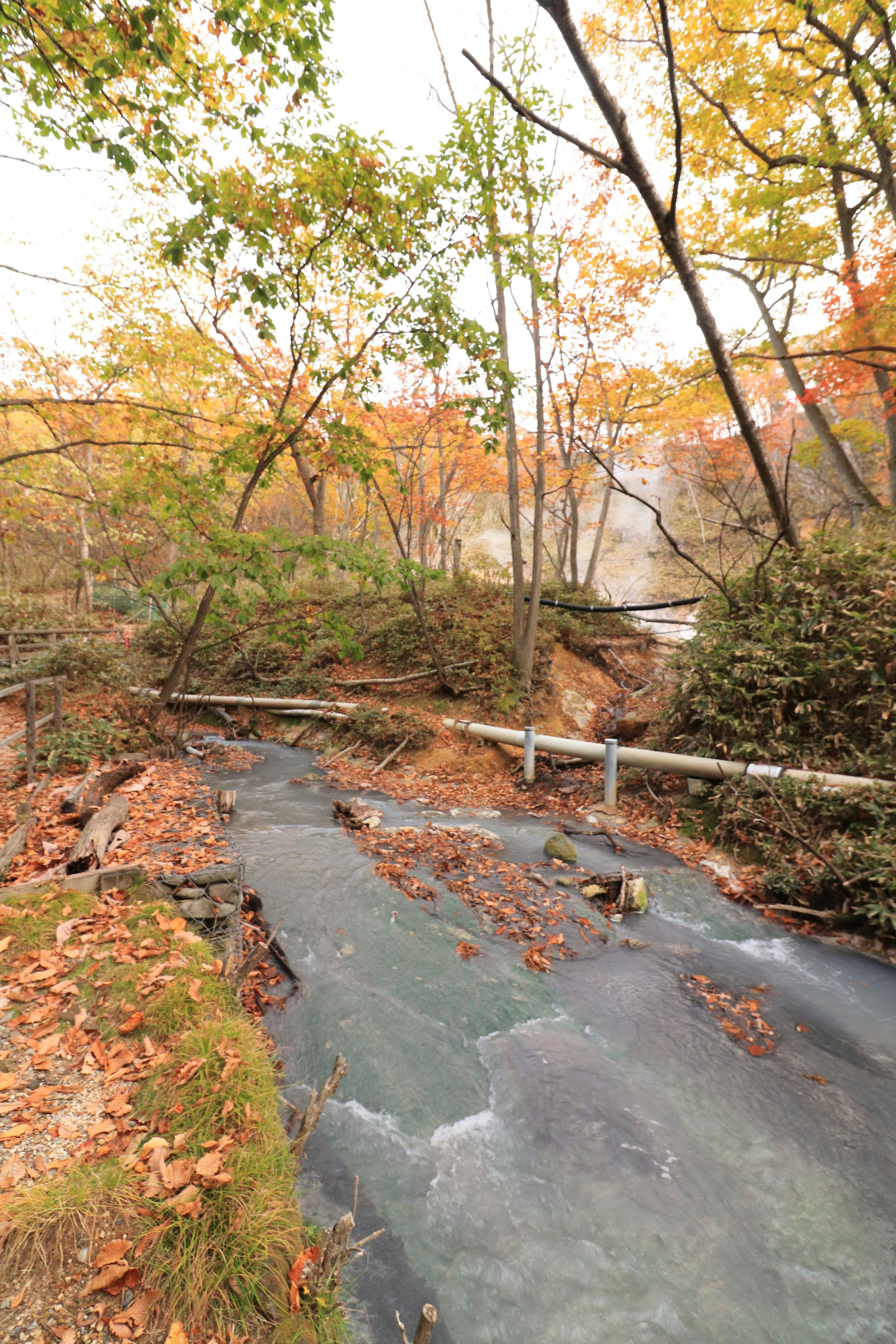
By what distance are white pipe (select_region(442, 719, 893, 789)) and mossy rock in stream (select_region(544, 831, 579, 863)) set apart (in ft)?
5.55

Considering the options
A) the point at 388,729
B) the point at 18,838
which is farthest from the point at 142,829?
the point at 388,729

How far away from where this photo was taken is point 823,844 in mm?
5758

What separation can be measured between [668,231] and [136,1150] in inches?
244

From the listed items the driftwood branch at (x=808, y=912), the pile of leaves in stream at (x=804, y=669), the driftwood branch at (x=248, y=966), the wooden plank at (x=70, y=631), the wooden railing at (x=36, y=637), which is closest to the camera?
the driftwood branch at (x=248, y=966)

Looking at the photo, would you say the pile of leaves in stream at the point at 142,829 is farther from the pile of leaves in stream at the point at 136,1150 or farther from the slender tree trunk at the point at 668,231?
the slender tree trunk at the point at 668,231

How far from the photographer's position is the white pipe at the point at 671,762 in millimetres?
6090

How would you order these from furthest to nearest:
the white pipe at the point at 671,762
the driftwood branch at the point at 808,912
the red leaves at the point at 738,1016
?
1. the white pipe at the point at 671,762
2. the driftwood branch at the point at 808,912
3. the red leaves at the point at 738,1016

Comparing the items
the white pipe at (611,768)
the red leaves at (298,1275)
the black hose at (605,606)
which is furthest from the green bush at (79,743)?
the black hose at (605,606)

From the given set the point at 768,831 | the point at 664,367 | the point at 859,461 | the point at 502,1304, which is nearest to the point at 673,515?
the point at 859,461

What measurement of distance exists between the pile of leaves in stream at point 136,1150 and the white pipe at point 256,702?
818 centimetres

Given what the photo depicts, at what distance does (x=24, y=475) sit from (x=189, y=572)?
1.71 m

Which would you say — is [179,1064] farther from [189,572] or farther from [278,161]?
[278,161]

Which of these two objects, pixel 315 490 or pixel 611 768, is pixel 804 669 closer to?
pixel 611 768

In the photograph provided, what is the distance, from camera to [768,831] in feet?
21.0
